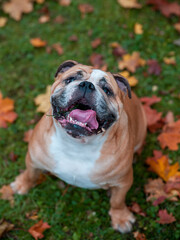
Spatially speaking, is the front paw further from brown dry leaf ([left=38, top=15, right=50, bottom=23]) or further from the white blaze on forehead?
brown dry leaf ([left=38, top=15, right=50, bottom=23])


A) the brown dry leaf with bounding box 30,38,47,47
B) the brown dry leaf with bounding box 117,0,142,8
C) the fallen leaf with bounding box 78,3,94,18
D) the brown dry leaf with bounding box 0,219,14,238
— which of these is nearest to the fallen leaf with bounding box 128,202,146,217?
the brown dry leaf with bounding box 0,219,14,238

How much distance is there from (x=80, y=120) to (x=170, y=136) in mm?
1677

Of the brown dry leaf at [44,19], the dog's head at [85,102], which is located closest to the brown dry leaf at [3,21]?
the brown dry leaf at [44,19]

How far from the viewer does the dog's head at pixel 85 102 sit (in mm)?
2184

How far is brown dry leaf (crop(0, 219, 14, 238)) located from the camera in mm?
2832

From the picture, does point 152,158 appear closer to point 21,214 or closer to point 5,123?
point 21,214

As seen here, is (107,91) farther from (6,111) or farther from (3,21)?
(3,21)

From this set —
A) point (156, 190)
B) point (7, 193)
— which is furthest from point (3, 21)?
point (156, 190)

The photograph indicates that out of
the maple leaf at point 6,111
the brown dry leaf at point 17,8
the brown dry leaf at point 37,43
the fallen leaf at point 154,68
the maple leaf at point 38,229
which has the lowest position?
the maple leaf at point 38,229

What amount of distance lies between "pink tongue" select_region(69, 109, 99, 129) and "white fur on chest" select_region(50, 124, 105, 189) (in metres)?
0.18

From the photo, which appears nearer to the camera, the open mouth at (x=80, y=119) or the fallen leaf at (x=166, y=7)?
the open mouth at (x=80, y=119)

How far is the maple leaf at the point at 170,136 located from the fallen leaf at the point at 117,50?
1.35 m

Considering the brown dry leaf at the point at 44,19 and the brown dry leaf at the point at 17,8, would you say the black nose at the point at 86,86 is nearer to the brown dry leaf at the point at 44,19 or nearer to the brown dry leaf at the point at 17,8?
the brown dry leaf at the point at 44,19

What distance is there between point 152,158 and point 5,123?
1.74m
